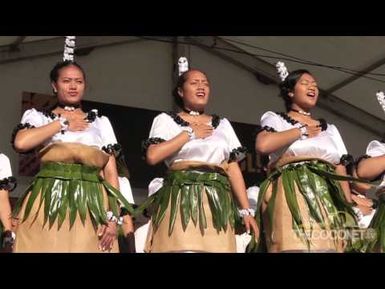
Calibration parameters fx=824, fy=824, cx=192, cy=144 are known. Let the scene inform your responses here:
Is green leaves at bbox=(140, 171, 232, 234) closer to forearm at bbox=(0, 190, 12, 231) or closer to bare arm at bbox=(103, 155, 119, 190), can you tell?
bare arm at bbox=(103, 155, 119, 190)

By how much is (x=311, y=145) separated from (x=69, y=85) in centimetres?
83

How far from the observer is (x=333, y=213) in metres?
2.73

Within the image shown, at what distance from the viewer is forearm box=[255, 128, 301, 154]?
8.96 feet

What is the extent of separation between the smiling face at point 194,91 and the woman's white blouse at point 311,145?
0.23 meters

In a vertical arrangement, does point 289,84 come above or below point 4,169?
above

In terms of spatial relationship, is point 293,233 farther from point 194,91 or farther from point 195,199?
point 194,91

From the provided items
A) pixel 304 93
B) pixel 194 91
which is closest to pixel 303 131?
pixel 304 93

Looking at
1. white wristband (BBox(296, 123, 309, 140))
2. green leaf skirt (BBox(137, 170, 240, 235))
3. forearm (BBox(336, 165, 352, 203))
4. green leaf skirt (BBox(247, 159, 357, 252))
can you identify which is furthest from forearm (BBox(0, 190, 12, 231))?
forearm (BBox(336, 165, 352, 203))

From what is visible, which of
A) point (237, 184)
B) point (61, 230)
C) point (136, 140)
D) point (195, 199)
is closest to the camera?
point (61, 230)

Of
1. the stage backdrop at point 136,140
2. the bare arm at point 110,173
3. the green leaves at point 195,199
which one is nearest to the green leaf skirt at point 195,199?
the green leaves at point 195,199

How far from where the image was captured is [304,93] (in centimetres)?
289

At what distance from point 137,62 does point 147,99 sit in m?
0.22

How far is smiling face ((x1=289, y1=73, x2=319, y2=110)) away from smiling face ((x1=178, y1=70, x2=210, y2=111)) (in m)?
0.33
